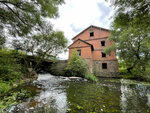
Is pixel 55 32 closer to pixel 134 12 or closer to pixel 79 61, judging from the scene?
pixel 79 61

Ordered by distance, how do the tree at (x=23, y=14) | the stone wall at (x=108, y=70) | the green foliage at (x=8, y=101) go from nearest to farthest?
the green foliage at (x=8, y=101) < the tree at (x=23, y=14) < the stone wall at (x=108, y=70)

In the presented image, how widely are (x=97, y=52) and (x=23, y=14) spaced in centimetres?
1188

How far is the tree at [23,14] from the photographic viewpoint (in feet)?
10.6

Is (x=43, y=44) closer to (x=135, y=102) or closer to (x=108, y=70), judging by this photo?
(x=135, y=102)

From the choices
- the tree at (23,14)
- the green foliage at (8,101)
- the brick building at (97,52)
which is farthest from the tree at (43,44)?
the green foliage at (8,101)

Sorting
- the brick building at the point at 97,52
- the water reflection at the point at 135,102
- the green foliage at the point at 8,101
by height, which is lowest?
the water reflection at the point at 135,102

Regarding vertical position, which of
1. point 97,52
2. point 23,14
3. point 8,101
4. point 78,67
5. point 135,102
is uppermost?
point 23,14

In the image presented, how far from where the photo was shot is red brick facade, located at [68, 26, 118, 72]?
35.2 ft

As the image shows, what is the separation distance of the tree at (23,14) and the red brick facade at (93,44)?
7.63 metres

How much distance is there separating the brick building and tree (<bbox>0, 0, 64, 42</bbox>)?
769 cm

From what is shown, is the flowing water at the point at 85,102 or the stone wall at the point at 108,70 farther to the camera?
the stone wall at the point at 108,70

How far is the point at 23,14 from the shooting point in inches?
145

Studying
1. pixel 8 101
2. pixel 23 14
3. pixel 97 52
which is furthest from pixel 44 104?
pixel 97 52

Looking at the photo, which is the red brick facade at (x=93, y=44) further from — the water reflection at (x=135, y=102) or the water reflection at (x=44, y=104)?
the water reflection at (x=44, y=104)
